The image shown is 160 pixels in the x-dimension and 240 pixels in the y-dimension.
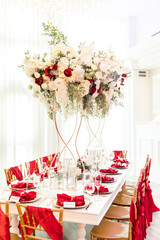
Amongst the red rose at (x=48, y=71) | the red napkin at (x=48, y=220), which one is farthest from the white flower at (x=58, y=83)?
the red napkin at (x=48, y=220)

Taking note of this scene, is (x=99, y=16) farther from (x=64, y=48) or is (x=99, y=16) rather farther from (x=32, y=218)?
(x=32, y=218)

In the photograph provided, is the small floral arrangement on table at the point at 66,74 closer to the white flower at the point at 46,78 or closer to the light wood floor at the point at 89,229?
the white flower at the point at 46,78

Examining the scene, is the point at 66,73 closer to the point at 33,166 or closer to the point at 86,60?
the point at 86,60

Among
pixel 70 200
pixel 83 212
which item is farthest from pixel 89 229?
pixel 83 212

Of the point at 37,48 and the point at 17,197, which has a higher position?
the point at 37,48

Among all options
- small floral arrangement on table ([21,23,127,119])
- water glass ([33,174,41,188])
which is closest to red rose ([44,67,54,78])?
small floral arrangement on table ([21,23,127,119])

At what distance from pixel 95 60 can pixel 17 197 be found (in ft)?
4.90

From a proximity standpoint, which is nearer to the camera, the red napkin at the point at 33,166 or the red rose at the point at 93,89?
the red rose at the point at 93,89

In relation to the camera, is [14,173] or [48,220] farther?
[14,173]

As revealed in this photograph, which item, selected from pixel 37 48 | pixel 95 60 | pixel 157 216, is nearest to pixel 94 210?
pixel 95 60

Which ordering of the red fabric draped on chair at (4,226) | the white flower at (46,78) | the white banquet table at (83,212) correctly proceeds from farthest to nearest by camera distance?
the white flower at (46,78) < the white banquet table at (83,212) < the red fabric draped on chair at (4,226)

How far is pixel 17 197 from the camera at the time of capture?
2357mm

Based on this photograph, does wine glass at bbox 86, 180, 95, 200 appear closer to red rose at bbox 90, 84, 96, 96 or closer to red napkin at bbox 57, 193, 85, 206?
red napkin at bbox 57, 193, 85, 206

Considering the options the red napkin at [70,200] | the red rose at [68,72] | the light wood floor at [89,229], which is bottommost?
the light wood floor at [89,229]
